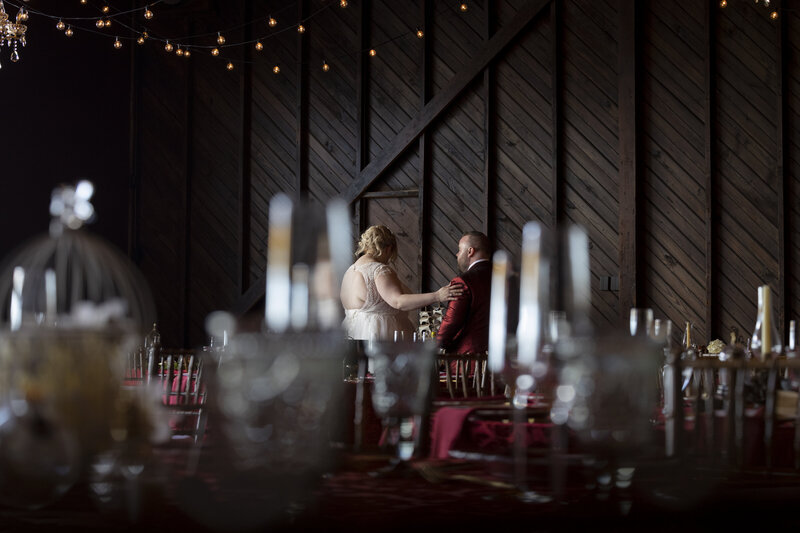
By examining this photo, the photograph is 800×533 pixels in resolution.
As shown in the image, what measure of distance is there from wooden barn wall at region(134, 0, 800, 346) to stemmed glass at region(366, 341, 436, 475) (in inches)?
214

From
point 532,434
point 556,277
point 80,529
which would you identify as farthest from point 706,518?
point 80,529

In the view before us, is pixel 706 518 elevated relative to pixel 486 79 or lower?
lower

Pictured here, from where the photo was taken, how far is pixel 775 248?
6789 mm

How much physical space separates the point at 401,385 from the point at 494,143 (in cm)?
623

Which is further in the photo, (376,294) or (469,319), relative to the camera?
(376,294)

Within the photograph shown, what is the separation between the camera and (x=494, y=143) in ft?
26.0

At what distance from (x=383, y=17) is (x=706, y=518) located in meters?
7.30

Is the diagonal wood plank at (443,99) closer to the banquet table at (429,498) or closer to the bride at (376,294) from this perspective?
the bride at (376,294)

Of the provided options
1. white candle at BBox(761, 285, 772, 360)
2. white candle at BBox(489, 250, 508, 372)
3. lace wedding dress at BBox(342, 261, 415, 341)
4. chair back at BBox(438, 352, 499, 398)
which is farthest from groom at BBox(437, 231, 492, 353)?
white candle at BBox(489, 250, 508, 372)

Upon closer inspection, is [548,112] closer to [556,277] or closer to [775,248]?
[775,248]

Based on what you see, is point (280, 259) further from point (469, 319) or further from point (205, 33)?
point (205, 33)

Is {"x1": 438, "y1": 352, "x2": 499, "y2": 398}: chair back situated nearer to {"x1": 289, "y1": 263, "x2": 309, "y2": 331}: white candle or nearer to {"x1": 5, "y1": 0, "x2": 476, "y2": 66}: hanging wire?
{"x1": 289, "y1": 263, "x2": 309, "y2": 331}: white candle

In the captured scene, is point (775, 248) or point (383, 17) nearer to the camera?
point (775, 248)

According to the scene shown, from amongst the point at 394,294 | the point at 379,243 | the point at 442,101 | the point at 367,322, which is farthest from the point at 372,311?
the point at 442,101
